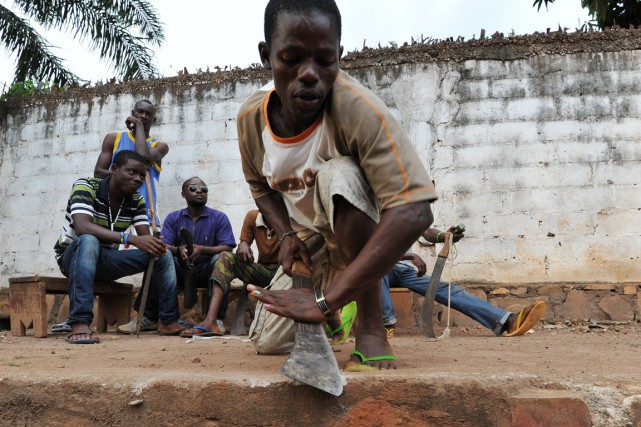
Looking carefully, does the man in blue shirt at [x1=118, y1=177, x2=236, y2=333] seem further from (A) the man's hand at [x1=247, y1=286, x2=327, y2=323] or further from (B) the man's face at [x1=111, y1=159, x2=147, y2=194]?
(A) the man's hand at [x1=247, y1=286, x2=327, y2=323]

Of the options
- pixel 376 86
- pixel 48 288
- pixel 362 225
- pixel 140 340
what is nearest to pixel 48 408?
pixel 362 225

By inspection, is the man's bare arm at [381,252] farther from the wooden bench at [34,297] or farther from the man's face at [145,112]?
the man's face at [145,112]

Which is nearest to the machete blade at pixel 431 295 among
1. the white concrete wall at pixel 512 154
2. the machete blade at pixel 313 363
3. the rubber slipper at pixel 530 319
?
the rubber slipper at pixel 530 319

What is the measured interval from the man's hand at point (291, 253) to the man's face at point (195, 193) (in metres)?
3.16

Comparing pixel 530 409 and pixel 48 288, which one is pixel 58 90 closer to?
pixel 48 288

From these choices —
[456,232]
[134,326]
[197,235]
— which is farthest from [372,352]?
[197,235]

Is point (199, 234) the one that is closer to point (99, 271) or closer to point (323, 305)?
point (99, 271)

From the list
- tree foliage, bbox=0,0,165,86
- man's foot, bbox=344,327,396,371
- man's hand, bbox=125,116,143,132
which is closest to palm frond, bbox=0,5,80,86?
tree foliage, bbox=0,0,165,86

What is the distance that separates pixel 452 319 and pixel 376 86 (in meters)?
2.09

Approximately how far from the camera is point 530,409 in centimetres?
186

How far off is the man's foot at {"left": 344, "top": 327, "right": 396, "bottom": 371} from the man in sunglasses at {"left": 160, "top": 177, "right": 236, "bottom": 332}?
290 centimetres

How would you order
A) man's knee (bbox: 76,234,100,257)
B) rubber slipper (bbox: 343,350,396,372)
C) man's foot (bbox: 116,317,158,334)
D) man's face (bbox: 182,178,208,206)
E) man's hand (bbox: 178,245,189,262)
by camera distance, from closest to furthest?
rubber slipper (bbox: 343,350,396,372), man's knee (bbox: 76,234,100,257), man's foot (bbox: 116,317,158,334), man's hand (bbox: 178,245,189,262), man's face (bbox: 182,178,208,206)

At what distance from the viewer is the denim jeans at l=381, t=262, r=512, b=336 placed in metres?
4.62

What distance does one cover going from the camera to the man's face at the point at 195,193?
5.54 meters
